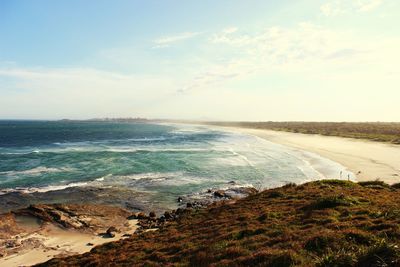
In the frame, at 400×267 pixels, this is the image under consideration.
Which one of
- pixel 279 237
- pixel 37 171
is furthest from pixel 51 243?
pixel 37 171

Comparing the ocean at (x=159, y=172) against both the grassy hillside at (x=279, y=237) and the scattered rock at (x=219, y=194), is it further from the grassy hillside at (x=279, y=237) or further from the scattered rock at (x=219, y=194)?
the grassy hillside at (x=279, y=237)

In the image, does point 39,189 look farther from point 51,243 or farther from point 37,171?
point 51,243

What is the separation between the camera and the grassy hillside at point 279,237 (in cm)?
1188

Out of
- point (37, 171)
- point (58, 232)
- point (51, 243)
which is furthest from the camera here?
point (37, 171)

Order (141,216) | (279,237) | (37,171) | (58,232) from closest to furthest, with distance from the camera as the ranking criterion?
1. (279,237)
2. (58,232)
3. (141,216)
4. (37,171)

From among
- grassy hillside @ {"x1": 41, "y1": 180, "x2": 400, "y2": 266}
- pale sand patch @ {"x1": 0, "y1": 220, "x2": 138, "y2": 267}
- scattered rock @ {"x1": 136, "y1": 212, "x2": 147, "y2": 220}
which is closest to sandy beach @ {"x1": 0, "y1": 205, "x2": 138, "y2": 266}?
pale sand patch @ {"x1": 0, "y1": 220, "x2": 138, "y2": 267}

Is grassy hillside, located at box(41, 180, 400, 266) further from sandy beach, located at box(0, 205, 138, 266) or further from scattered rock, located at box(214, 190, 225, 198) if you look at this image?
scattered rock, located at box(214, 190, 225, 198)

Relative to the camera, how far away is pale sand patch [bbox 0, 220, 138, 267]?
2056 centimetres

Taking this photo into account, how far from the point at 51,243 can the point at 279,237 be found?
16206 millimetres

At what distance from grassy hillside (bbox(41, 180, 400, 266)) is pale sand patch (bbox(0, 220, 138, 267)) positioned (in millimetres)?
2536

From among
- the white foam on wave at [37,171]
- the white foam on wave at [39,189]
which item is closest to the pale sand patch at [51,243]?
the white foam on wave at [39,189]

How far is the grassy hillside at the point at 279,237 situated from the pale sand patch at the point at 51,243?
254 cm

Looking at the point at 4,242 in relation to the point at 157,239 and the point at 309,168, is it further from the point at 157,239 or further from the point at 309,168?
the point at 309,168

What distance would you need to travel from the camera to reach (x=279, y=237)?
1530 centimetres
